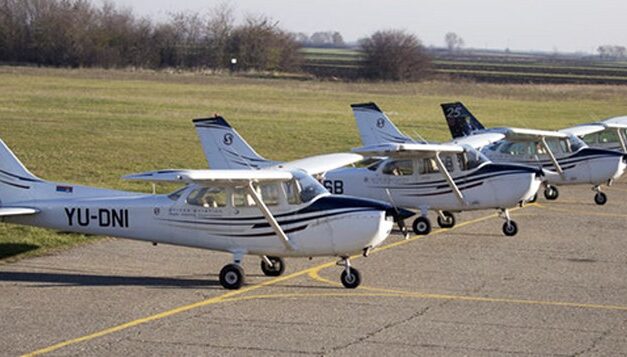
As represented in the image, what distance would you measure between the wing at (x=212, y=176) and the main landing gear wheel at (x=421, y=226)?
19.5ft

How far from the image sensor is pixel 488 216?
2500 cm

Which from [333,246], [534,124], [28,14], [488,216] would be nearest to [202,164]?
[488,216]

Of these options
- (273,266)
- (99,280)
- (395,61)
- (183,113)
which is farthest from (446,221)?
(395,61)

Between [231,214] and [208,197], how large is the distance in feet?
1.50

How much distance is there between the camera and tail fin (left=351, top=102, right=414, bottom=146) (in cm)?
2864

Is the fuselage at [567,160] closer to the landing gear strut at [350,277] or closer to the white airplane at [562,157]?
the white airplane at [562,157]

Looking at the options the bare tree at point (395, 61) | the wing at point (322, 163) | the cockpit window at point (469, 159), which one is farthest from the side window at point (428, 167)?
the bare tree at point (395, 61)

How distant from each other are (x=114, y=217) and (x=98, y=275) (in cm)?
90

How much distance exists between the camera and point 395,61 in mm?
107312

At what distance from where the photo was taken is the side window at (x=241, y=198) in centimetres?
1664

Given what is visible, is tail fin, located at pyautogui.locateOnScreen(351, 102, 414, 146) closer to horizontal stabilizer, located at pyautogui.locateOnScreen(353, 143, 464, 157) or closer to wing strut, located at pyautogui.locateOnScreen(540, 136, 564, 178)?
wing strut, located at pyautogui.locateOnScreen(540, 136, 564, 178)

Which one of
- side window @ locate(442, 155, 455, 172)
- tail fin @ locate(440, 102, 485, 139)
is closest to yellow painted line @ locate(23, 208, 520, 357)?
side window @ locate(442, 155, 455, 172)

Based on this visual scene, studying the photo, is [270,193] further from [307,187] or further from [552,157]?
[552,157]

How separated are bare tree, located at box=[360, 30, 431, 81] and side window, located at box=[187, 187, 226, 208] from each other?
288 feet
